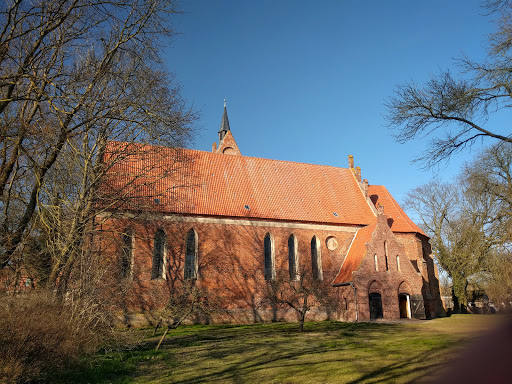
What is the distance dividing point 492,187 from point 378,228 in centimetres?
701

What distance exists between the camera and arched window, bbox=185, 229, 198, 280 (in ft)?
82.2

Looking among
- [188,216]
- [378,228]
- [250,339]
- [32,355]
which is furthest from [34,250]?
[378,228]

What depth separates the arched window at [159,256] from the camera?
24359 mm

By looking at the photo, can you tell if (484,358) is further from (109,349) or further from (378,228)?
(378,228)

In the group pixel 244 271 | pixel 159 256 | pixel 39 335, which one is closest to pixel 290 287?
Answer: pixel 244 271

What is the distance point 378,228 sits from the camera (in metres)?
26.6

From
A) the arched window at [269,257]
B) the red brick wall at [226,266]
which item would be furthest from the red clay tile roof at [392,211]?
the arched window at [269,257]

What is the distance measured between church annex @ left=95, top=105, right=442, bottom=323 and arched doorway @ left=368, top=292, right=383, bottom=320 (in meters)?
0.06

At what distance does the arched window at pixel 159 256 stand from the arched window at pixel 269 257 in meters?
6.44

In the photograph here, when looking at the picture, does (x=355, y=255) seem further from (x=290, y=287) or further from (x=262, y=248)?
(x=262, y=248)

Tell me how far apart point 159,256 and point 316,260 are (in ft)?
33.8

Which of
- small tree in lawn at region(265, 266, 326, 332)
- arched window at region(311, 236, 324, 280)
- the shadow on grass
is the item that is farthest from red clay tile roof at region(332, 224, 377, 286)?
the shadow on grass

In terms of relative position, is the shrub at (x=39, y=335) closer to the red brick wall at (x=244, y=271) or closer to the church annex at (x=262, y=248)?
the church annex at (x=262, y=248)

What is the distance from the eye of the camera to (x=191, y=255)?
25359mm
